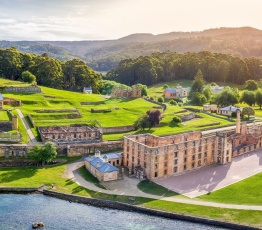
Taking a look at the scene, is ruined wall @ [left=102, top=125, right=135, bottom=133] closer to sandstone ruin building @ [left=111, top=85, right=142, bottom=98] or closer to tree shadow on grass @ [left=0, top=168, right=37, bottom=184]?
tree shadow on grass @ [left=0, top=168, right=37, bottom=184]

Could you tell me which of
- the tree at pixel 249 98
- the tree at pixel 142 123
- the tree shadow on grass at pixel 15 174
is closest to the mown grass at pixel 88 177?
the tree shadow on grass at pixel 15 174

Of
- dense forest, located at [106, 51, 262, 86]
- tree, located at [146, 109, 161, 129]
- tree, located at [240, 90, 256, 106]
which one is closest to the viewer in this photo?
tree, located at [146, 109, 161, 129]

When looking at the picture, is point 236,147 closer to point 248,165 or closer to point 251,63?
point 248,165

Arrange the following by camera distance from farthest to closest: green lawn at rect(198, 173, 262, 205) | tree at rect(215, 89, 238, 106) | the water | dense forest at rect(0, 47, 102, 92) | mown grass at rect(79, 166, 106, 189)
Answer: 1. dense forest at rect(0, 47, 102, 92)
2. tree at rect(215, 89, 238, 106)
3. mown grass at rect(79, 166, 106, 189)
4. green lawn at rect(198, 173, 262, 205)
5. the water

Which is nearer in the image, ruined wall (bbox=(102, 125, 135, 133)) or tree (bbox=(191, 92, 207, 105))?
ruined wall (bbox=(102, 125, 135, 133))

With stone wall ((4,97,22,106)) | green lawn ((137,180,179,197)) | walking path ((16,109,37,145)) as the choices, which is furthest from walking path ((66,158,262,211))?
stone wall ((4,97,22,106))

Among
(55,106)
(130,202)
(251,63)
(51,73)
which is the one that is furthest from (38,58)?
(251,63)

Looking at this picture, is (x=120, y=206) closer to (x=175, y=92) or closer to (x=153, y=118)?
(x=153, y=118)
